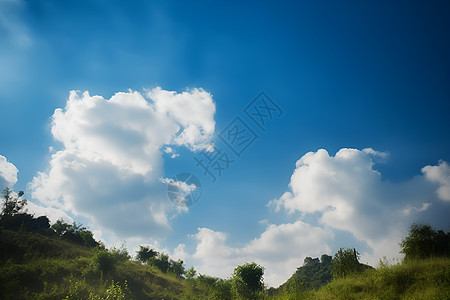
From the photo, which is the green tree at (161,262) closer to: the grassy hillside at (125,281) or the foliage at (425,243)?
the grassy hillside at (125,281)

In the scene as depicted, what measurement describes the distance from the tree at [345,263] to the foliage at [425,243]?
3688 millimetres

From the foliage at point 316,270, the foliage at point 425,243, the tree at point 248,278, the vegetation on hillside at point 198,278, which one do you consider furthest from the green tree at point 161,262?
the foliage at point 425,243

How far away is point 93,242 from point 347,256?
1284 inches

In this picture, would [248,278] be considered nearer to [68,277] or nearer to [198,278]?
[198,278]

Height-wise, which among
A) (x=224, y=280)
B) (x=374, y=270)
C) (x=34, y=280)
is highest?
(x=374, y=270)

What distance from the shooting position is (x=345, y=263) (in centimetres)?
1833

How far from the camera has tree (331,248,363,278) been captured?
17717 mm

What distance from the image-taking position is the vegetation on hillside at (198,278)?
12.8m

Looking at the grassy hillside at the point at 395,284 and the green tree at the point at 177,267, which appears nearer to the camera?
the grassy hillside at the point at 395,284

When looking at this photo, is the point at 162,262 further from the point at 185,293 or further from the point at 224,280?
the point at 224,280

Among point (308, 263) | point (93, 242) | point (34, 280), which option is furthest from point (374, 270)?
point (308, 263)

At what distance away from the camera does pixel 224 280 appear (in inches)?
754

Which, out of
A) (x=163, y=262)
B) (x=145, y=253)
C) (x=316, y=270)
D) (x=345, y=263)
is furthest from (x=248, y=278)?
(x=316, y=270)

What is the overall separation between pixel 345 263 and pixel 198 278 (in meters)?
14.9
